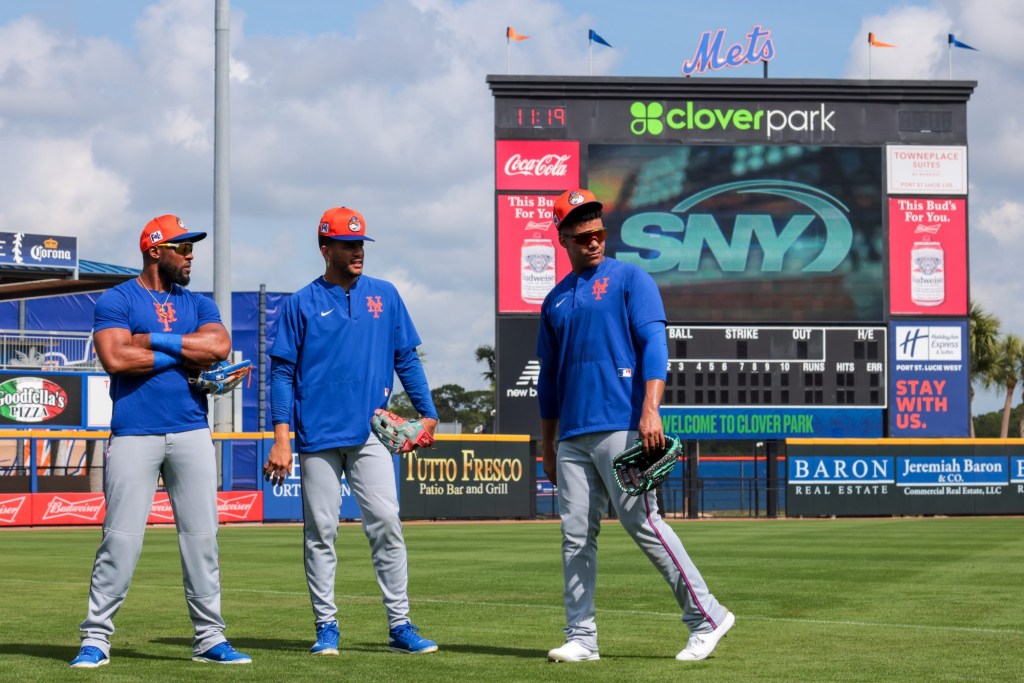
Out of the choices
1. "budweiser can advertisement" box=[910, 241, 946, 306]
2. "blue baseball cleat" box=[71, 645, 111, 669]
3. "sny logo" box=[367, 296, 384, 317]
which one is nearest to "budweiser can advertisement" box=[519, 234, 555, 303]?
"budweiser can advertisement" box=[910, 241, 946, 306]

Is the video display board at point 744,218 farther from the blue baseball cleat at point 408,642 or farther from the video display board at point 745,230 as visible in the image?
the blue baseball cleat at point 408,642

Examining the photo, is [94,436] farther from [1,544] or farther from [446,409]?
[446,409]

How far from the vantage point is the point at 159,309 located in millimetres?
7039

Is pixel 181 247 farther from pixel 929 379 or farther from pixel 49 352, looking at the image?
pixel 49 352

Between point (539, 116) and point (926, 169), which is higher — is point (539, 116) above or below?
above

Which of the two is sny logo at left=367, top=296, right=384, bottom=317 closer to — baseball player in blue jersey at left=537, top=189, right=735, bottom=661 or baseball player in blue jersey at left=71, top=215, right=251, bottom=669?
baseball player in blue jersey at left=71, top=215, right=251, bottom=669

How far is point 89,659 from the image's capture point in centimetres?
662

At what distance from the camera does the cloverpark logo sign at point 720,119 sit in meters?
35.7

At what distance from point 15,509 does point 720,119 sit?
18.4 m

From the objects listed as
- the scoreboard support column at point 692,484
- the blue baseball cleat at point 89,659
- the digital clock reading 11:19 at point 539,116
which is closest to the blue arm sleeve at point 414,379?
the blue baseball cleat at point 89,659

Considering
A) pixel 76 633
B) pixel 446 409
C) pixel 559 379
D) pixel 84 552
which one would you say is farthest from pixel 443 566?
pixel 446 409

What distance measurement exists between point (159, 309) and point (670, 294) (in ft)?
94.3

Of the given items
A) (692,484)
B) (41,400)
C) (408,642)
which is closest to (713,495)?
(692,484)

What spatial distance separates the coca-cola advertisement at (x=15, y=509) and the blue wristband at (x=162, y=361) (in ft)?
88.7
